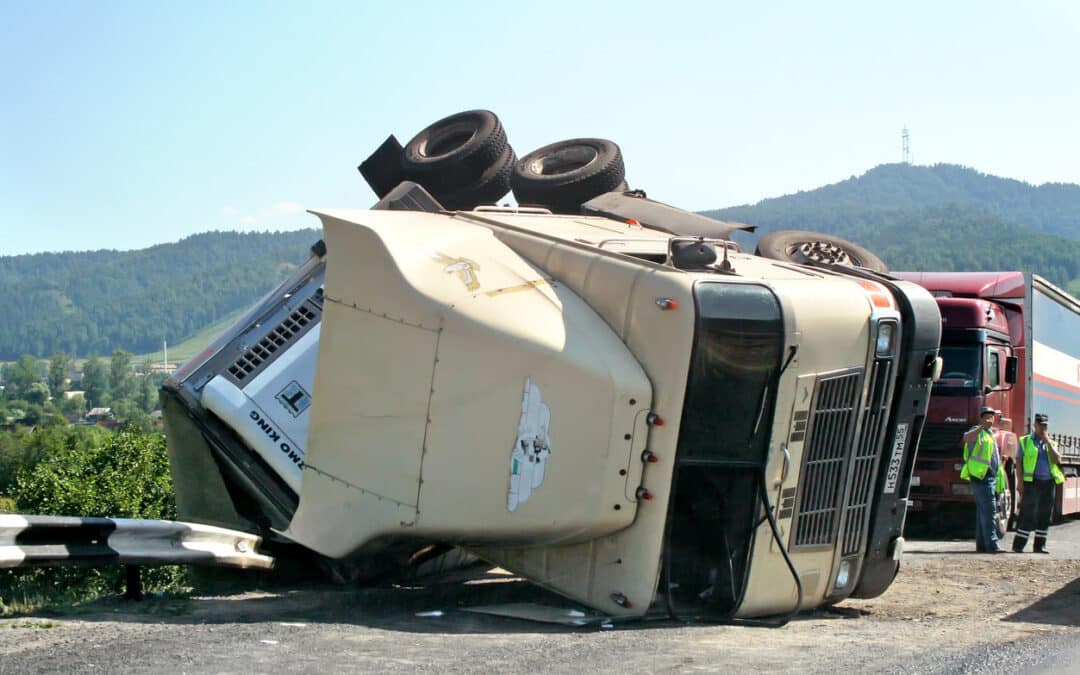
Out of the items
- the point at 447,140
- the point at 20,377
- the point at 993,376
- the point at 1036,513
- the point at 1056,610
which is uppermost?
the point at 447,140

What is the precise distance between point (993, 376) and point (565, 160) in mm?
6458

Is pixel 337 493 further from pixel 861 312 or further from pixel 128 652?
pixel 861 312

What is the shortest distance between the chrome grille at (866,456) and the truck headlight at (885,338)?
6cm

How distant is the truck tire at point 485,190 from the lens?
10.4m

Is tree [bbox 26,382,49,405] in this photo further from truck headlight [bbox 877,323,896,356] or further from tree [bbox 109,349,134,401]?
truck headlight [bbox 877,323,896,356]

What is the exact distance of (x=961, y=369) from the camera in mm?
14648

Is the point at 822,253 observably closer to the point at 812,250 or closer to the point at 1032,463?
the point at 812,250

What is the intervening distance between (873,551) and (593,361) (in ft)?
7.05

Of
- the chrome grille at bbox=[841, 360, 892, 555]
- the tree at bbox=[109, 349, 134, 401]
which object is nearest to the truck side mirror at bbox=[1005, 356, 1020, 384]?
the chrome grille at bbox=[841, 360, 892, 555]

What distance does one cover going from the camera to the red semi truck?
14.5 metres

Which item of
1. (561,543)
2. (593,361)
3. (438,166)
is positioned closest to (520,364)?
(593,361)

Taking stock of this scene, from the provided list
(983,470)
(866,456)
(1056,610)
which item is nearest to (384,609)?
(866,456)

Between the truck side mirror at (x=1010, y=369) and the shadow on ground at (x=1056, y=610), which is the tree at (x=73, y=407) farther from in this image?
the shadow on ground at (x=1056, y=610)

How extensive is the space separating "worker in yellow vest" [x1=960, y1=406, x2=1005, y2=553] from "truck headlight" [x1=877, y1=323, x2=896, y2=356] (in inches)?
243
